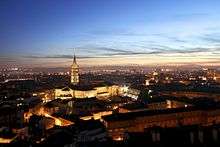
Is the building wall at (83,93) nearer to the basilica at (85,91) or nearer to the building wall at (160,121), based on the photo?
the basilica at (85,91)

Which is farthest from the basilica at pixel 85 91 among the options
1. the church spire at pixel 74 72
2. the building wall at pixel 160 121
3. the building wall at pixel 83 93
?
the building wall at pixel 160 121

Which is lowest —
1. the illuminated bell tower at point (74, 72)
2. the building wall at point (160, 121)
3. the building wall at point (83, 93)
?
the building wall at point (83, 93)

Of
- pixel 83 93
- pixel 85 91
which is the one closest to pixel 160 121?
pixel 83 93

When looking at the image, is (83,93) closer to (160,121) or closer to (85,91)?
(85,91)

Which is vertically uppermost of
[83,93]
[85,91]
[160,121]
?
[160,121]

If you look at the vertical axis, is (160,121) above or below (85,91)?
above

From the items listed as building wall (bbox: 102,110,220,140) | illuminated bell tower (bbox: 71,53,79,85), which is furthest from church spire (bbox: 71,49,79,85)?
building wall (bbox: 102,110,220,140)

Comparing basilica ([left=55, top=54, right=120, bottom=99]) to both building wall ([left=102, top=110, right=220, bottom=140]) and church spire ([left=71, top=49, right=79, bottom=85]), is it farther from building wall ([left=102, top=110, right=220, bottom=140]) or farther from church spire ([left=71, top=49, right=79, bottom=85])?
building wall ([left=102, top=110, right=220, bottom=140])

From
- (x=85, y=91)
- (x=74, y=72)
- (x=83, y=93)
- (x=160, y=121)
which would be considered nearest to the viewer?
(x=160, y=121)

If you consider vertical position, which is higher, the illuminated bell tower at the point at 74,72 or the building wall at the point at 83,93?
the illuminated bell tower at the point at 74,72

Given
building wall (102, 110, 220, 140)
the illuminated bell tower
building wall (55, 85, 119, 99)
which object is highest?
the illuminated bell tower

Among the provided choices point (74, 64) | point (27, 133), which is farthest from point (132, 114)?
point (74, 64)

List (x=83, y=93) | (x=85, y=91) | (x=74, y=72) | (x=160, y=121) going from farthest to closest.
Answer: (x=74, y=72), (x=85, y=91), (x=83, y=93), (x=160, y=121)
